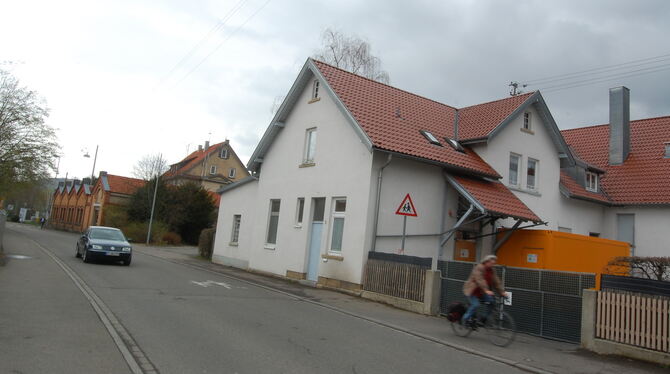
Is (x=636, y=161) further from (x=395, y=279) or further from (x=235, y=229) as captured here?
(x=235, y=229)

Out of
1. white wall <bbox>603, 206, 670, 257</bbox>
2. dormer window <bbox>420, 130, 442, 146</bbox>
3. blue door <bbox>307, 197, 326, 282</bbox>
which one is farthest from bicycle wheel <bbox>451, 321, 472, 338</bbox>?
white wall <bbox>603, 206, 670, 257</bbox>

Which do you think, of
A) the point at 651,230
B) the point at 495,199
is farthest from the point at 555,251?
the point at 651,230

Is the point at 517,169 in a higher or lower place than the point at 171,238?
higher

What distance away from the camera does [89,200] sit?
63.6 metres

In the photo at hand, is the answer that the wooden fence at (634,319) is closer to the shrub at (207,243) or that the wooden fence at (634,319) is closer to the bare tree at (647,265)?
the bare tree at (647,265)

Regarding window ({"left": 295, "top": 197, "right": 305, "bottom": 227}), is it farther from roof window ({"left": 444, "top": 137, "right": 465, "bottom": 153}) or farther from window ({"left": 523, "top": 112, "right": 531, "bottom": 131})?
window ({"left": 523, "top": 112, "right": 531, "bottom": 131})

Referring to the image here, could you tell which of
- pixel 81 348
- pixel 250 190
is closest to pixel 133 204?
pixel 250 190

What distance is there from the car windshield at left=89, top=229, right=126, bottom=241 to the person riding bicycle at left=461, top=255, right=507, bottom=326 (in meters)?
15.6

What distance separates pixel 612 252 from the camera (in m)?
18.6

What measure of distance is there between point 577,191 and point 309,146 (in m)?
12.1

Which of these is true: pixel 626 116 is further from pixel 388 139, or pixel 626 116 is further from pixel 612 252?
pixel 388 139

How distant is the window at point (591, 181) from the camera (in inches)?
974

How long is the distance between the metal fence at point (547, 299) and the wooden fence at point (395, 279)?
4.14 ft

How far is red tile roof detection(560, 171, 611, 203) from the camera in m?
22.6
